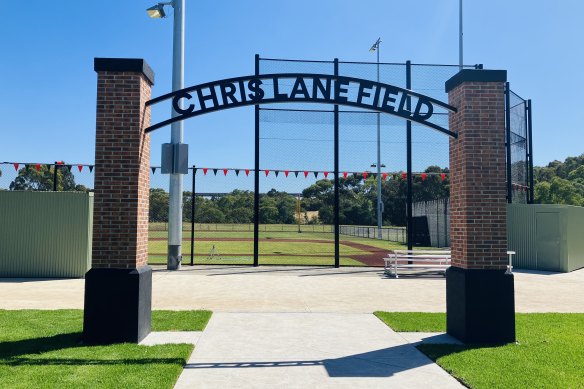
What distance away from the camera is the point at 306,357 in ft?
18.1

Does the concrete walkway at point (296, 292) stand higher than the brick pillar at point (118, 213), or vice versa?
the brick pillar at point (118, 213)

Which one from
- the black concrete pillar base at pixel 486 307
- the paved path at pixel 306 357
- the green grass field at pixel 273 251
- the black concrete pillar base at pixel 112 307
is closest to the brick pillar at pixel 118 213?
the black concrete pillar base at pixel 112 307

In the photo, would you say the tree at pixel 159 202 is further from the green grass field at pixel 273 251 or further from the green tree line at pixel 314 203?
the green grass field at pixel 273 251

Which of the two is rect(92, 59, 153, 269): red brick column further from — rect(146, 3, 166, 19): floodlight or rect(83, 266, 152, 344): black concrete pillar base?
rect(146, 3, 166, 19): floodlight

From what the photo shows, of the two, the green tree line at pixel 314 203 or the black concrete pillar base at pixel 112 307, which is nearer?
the black concrete pillar base at pixel 112 307

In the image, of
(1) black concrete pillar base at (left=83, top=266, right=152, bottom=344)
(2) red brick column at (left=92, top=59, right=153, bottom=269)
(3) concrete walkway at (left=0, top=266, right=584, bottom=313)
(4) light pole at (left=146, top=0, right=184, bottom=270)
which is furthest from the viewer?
(4) light pole at (left=146, top=0, right=184, bottom=270)

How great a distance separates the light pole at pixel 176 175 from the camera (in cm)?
1517

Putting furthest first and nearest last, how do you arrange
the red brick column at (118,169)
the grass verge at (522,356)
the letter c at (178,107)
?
the letter c at (178,107), the red brick column at (118,169), the grass verge at (522,356)

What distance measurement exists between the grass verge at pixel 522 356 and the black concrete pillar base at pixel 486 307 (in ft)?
0.68

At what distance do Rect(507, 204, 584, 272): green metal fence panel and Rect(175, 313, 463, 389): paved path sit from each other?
1169 centimetres

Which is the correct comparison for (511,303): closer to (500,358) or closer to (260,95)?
(500,358)

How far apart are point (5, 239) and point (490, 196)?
1298 cm

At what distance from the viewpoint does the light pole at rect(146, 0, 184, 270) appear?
15172mm

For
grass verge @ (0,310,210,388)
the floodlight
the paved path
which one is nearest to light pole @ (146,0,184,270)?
the floodlight
